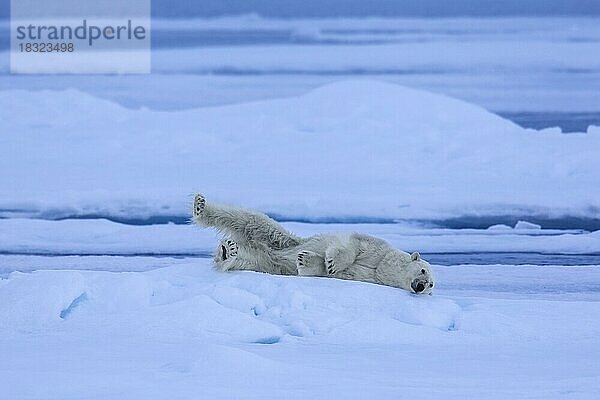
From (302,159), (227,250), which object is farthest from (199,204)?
(302,159)

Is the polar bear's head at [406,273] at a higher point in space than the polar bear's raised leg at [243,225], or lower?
lower

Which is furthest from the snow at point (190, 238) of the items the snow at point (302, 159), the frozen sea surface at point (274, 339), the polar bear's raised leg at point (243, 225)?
the polar bear's raised leg at point (243, 225)

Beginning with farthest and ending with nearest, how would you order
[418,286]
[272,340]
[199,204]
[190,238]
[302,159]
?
[302,159] → [190,238] → [199,204] → [418,286] → [272,340]

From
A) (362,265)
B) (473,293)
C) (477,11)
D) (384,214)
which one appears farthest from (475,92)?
(362,265)

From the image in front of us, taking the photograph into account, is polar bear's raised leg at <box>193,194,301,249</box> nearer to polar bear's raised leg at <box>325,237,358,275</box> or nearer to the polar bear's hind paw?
the polar bear's hind paw

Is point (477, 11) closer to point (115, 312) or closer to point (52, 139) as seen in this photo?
point (52, 139)

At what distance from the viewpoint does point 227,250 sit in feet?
14.1

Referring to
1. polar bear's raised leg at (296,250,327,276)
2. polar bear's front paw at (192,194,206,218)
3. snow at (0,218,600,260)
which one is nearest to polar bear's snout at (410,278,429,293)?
polar bear's raised leg at (296,250,327,276)

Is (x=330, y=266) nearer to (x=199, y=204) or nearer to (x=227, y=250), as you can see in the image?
(x=227, y=250)

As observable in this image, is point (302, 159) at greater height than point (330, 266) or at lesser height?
greater

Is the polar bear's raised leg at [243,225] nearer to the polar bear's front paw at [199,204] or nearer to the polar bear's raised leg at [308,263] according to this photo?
the polar bear's front paw at [199,204]

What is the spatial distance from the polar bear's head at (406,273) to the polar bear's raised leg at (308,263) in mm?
285

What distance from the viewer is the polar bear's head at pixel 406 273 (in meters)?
4.13

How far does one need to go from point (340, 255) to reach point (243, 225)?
610 millimetres
